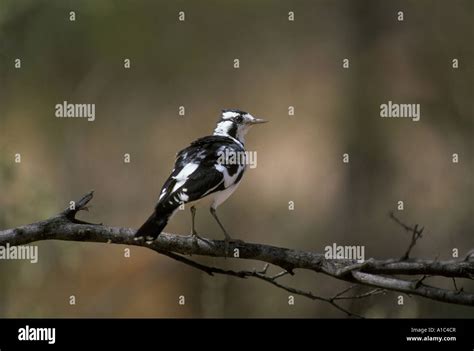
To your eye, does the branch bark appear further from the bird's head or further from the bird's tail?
the bird's head

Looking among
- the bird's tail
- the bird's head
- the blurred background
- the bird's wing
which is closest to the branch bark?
the bird's tail

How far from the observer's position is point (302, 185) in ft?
30.6

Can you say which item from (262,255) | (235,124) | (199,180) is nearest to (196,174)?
(199,180)

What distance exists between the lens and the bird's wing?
4.77 m

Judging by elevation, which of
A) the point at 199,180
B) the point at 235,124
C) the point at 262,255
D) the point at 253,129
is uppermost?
the point at 253,129

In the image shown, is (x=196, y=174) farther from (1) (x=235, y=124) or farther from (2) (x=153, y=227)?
(1) (x=235, y=124)

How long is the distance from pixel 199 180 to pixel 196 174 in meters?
0.07

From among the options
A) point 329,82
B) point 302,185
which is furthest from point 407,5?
point 302,185

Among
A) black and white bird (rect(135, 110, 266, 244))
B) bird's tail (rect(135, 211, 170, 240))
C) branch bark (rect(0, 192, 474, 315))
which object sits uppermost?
black and white bird (rect(135, 110, 266, 244))

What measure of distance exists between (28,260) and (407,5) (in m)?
5.56

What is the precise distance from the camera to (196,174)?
502cm

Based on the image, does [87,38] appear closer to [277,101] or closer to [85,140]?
[85,140]

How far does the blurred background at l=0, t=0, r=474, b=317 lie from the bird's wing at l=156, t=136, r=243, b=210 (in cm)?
259

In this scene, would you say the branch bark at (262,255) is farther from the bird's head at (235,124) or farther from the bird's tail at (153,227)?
the bird's head at (235,124)
